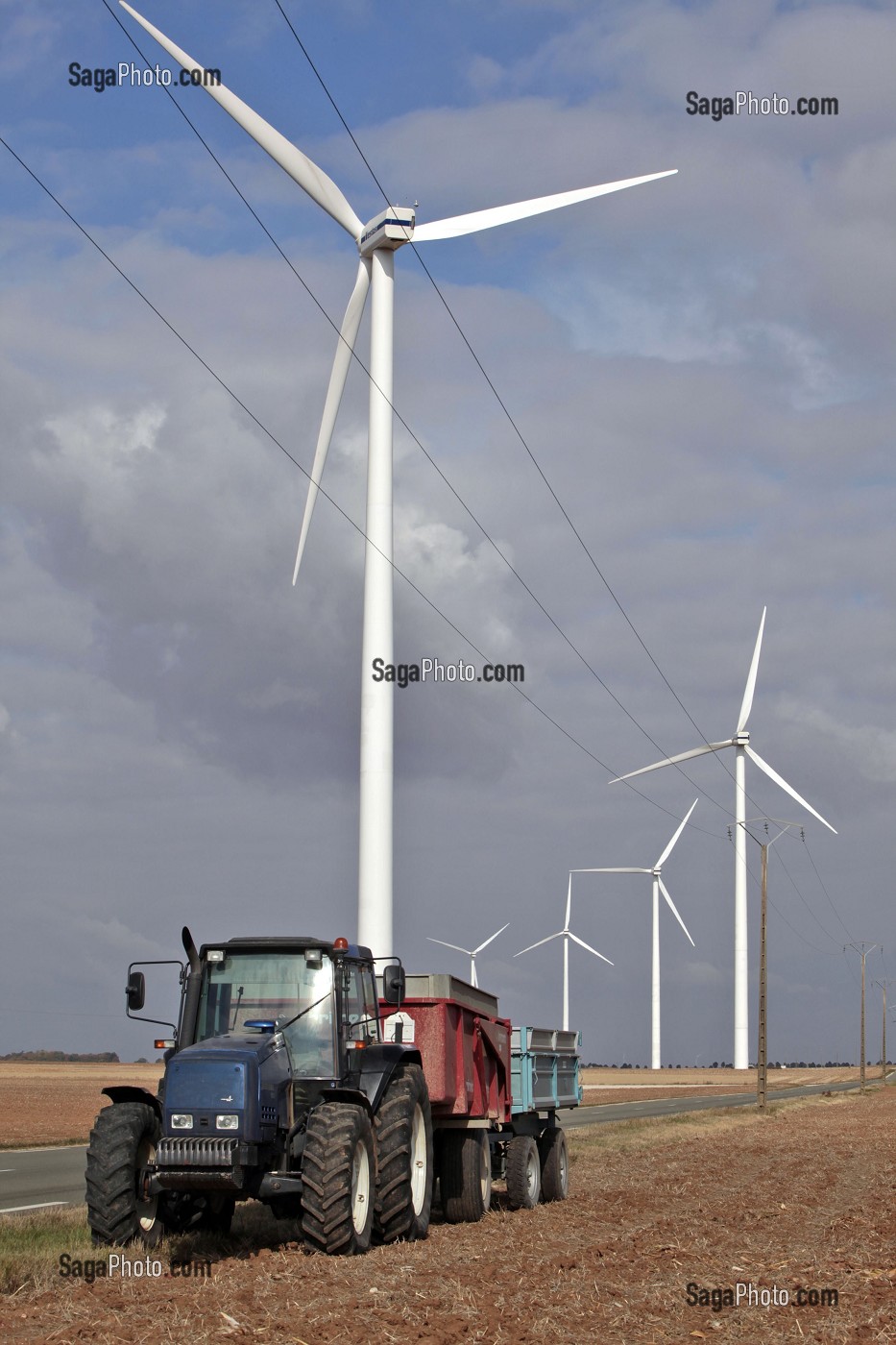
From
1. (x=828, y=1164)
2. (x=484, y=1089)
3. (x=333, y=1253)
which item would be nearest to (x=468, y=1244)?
(x=333, y=1253)

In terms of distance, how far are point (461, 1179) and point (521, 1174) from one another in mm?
2323

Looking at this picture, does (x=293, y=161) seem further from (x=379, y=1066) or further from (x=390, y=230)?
(x=379, y=1066)

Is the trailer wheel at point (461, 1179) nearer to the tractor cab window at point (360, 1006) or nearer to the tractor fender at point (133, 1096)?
the tractor cab window at point (360, 1006)

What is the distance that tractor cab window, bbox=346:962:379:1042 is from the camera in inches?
624

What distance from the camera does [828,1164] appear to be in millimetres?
30125

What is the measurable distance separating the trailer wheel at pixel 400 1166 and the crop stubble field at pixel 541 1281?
259mm

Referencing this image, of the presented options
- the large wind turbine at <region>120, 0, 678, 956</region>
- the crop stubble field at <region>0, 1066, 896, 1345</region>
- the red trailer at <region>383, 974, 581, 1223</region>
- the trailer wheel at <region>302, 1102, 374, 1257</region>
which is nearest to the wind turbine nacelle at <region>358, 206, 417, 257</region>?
the large wind turbine at <region>120, 0, 678, 956</region>

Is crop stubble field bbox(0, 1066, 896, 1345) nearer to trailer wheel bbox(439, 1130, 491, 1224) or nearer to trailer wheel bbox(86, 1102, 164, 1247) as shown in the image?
trailer wheel bbox(86, 1102, 164, 1247)

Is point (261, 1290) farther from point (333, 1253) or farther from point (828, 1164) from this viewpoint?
point (828, 1164)

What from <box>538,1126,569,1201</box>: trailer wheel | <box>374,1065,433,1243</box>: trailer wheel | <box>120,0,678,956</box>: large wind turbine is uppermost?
<box>120,0,678,956</box>: large wind turbine

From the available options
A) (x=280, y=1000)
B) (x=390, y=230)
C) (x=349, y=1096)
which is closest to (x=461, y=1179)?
(x=349, y=1096)

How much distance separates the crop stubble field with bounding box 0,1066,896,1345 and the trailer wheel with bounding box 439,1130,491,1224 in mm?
376

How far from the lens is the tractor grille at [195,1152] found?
13867mm

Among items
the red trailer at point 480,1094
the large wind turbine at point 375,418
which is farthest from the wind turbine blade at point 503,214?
the red trailer at point 480,1094
